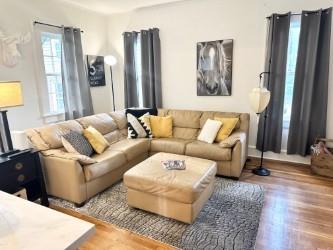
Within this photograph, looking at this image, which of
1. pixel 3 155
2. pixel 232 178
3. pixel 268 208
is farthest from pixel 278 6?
pixel 3 155

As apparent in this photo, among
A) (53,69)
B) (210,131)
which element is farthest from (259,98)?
(53,69)

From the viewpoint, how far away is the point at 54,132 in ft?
9.32

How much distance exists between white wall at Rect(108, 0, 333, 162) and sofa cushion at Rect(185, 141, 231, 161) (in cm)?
109

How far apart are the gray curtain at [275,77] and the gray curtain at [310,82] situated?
0.57 ft

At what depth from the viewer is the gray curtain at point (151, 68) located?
4.29 metres

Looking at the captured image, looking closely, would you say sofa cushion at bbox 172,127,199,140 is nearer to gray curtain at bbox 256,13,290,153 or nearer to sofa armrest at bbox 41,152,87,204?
gray curtain at bbox 256,13,290,153

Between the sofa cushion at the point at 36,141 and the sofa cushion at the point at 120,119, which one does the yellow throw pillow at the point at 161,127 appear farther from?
the sofa cushion at the point at 36,141

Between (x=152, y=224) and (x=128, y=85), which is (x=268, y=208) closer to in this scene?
(x=152, y=224)

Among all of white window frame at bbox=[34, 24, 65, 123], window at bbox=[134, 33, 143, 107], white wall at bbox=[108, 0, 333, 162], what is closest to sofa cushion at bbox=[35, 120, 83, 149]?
white window frame at bbox=[34, 24, 65, 123]

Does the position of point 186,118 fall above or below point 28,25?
below

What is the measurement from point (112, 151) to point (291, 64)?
2.84 m

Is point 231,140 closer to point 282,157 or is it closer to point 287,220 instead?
point 287,220

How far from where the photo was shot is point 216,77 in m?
3.99

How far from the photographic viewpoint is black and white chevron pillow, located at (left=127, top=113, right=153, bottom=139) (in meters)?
3.71
